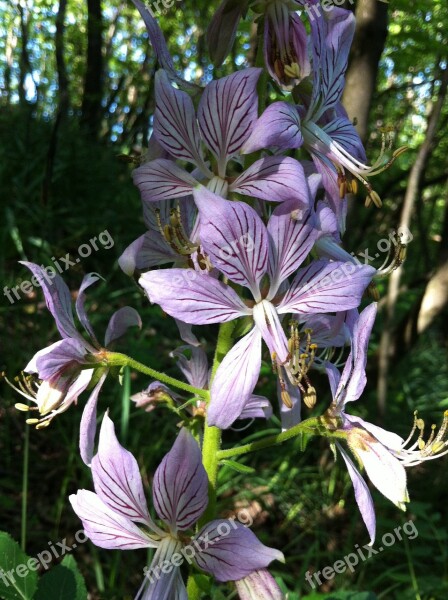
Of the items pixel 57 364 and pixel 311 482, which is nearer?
pixel 57 364

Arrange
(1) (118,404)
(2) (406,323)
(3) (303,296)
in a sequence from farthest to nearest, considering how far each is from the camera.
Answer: (2) (406,323)
(1) (118,404)
(3) (303,296)

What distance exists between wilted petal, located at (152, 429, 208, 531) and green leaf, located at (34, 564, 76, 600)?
27 cm

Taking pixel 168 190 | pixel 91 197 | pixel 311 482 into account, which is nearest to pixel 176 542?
pixel 168 190

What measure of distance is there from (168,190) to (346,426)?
0.67 metres

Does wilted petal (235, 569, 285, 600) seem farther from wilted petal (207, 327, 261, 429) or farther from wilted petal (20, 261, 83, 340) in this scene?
wilted petal (20, 261, 83, 340)

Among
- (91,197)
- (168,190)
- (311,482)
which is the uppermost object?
(91,197)

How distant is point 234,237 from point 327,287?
0.24 metres

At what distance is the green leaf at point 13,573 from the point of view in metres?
1.31

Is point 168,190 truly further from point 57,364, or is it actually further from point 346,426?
point 346,426

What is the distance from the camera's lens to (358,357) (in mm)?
1320

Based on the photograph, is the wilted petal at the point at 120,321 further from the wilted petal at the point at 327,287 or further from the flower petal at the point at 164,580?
the flower petal at the point at 164,580

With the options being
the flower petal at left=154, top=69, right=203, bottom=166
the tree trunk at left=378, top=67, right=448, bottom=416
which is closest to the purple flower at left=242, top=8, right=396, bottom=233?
the flower petal at left=154, top=69, right=203, bottom=166

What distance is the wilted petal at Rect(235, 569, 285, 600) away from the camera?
121 cm

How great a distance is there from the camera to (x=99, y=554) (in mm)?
3025
